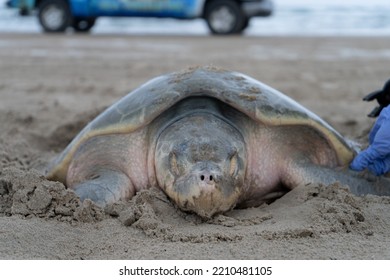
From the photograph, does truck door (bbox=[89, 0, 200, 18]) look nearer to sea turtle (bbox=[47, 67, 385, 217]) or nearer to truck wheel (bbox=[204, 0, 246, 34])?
truck wheel (bbox=[204, 0, 246, 34])

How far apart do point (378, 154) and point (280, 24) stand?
48.3 feet

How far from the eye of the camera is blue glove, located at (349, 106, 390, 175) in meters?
2.63

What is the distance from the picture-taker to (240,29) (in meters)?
11.8

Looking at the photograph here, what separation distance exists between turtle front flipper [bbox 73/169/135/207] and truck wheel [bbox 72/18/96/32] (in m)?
9.98

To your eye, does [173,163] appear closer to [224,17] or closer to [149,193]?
[149,193]

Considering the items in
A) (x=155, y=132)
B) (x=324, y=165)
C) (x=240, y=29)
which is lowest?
(x=240, y=29)

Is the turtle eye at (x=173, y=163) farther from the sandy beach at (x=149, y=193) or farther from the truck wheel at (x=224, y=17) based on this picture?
the truck wheel at (x=224, y=17)

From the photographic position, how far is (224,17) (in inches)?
458

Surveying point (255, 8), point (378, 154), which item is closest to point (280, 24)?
point (255, 8)

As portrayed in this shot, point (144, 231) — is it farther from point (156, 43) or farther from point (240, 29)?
point (240, 29)

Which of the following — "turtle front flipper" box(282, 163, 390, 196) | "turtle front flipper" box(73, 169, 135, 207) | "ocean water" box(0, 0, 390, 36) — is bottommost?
"ocean water" box(0, 0, 390, 36)

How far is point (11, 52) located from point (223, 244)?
7.68m

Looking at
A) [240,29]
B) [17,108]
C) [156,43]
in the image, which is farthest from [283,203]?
[240,29]

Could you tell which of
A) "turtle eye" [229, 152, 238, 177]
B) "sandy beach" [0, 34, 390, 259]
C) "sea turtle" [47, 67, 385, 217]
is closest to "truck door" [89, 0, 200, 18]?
"sandy beach" [0, 34, 390, 259]
